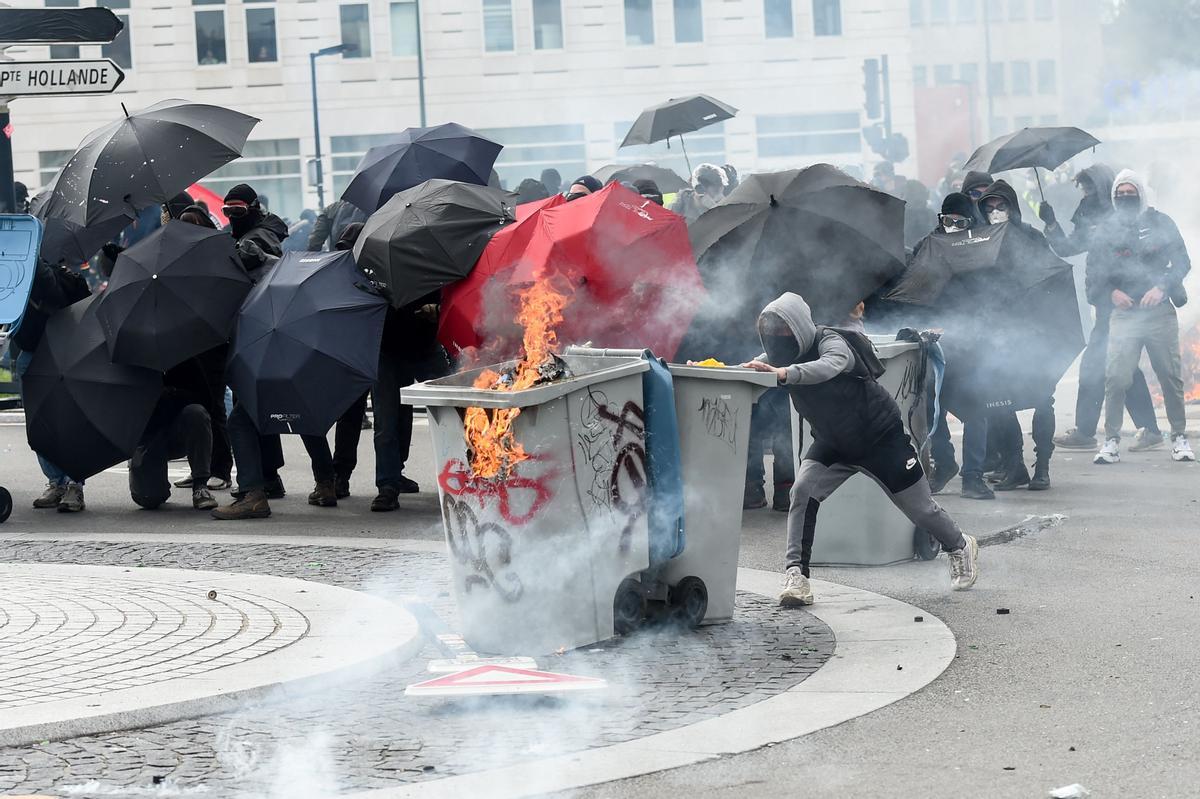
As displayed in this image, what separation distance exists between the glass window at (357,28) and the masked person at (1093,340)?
28.6m

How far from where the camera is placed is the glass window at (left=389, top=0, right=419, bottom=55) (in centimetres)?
3919

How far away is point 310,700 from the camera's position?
5.88 metres

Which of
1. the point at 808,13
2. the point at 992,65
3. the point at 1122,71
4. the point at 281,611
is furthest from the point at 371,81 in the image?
the point at 281,611

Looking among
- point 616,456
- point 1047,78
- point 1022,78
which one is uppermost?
point 1022,78

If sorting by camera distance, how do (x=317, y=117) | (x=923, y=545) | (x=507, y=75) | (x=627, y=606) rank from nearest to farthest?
(x=627, y=606) < (x=923, y=545) < (x=317, y=117) < (x=507, y=75)

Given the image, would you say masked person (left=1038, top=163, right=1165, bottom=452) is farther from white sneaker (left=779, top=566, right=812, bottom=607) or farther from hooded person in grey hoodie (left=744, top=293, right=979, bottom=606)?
white sneaker (left=779, top=566, right=812, bottom=607)

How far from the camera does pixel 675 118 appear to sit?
55.0 feet

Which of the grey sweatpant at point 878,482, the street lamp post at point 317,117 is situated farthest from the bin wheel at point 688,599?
the street lamp post at point 317,117

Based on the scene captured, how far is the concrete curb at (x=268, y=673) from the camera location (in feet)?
17.8

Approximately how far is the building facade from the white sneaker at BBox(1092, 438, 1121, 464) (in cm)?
2388

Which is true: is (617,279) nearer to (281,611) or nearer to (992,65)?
(281,611)

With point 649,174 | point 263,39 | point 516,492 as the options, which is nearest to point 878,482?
point 516,492

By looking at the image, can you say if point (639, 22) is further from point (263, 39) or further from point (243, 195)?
point (243, 195)

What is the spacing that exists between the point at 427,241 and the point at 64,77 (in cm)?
242
